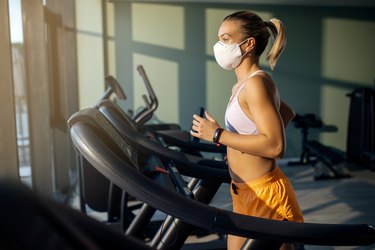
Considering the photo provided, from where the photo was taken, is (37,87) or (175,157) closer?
(175,157)

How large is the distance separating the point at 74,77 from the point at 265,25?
9.76 feet

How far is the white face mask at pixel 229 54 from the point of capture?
1192mm

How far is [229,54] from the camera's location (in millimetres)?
1210

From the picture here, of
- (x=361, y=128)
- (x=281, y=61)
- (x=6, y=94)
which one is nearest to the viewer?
(x=6, y=94)

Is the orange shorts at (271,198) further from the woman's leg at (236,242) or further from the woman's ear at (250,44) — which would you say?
the woman's ear at (250,44)

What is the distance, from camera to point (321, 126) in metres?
4.90

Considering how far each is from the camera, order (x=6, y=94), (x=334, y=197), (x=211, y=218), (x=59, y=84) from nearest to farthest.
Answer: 1. (x=211, y=218)
2. (x=6, y=94)
3. (x=59, y=84)
4. (x=334, y=197)

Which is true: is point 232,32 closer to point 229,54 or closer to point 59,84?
point 229,54

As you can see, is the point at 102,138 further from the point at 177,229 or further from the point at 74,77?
the point at 74,77

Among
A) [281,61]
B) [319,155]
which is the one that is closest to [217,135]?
[319,155]

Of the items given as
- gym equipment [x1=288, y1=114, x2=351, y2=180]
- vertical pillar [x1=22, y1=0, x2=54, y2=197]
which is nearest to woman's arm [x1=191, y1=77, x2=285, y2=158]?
vertical pillar [x1=22, y1=0, x2=54, y2=197]

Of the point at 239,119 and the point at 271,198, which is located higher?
the point at 239,119

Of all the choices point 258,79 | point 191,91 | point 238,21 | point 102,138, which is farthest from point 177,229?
point 191,91

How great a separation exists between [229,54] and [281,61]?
3.86 meters
